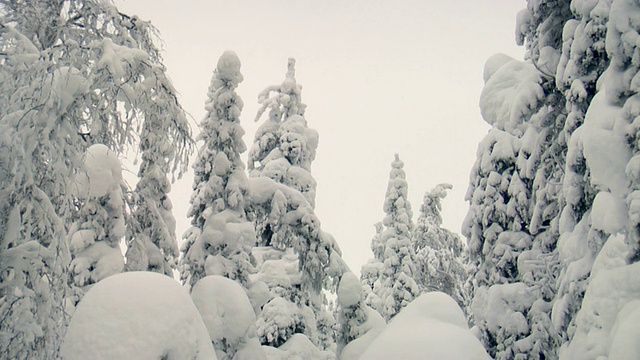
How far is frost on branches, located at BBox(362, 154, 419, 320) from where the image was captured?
25781 millimetres

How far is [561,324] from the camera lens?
7.45 meters

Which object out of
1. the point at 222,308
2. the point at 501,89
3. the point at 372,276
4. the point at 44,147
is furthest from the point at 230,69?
the point at 372,276

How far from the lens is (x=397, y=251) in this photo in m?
27.1

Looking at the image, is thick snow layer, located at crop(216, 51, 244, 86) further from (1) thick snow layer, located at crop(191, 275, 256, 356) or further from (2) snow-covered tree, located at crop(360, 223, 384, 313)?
(2) snow-covered tree, located at crop(360, 223, 384, 313)

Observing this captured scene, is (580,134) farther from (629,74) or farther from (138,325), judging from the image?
(138,325)

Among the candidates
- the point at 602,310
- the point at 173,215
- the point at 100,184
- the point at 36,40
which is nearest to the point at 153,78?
the point at 36,40

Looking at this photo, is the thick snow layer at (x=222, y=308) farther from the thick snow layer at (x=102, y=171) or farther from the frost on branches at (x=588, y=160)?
the frost on branches at (x=588, y=160)

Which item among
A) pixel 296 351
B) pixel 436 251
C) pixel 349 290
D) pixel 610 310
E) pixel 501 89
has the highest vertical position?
pixel 501 89

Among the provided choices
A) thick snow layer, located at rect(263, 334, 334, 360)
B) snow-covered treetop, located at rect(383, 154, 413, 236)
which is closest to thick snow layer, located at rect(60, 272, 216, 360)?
thick snow layer, located at rect(263, 334, 334, 360)

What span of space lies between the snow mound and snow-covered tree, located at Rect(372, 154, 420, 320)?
55.5ft

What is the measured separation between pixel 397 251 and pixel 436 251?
480 cm

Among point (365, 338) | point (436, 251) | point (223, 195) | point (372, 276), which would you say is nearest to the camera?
point (365, 338)

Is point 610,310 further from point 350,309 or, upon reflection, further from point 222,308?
point 350,309

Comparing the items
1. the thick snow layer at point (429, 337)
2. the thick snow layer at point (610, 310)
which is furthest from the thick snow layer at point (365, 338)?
the thick snow layer at point (610, 310)
